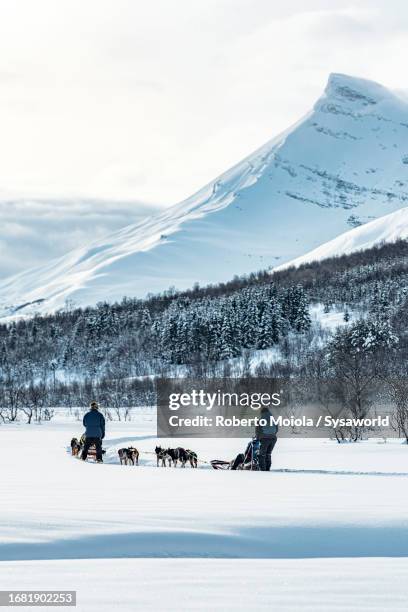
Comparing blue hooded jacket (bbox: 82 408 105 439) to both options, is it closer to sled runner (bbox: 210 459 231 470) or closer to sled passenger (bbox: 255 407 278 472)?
sled runner (bbox: 210 459 231 470)

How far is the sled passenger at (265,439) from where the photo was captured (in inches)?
602

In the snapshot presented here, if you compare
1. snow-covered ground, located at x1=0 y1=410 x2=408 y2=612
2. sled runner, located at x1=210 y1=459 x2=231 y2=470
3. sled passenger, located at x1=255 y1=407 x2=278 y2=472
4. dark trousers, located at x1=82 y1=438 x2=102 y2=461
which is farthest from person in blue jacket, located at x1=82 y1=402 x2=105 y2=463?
sled passenger, located at x1=255 y1=407 x2=278 y2=472

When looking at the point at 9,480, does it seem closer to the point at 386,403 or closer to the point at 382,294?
the point at 386,403

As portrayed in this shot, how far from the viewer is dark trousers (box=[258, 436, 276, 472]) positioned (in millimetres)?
15336

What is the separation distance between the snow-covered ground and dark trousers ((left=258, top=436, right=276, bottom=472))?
2.14 meters

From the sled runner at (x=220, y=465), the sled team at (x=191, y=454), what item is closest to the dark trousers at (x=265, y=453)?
the sled team at (x=191, y=454)

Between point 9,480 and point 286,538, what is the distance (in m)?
5.46

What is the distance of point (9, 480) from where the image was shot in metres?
11.5

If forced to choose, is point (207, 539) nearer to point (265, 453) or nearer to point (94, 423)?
point (265, 453)

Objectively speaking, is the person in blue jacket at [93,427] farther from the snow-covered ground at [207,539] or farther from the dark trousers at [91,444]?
the snow-covered ground at [207,539]

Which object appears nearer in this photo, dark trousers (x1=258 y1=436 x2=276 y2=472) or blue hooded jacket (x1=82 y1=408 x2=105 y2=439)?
dark trousers (x1=258 y1=436 x2=276 y2=472)

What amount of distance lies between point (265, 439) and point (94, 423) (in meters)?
3.51
